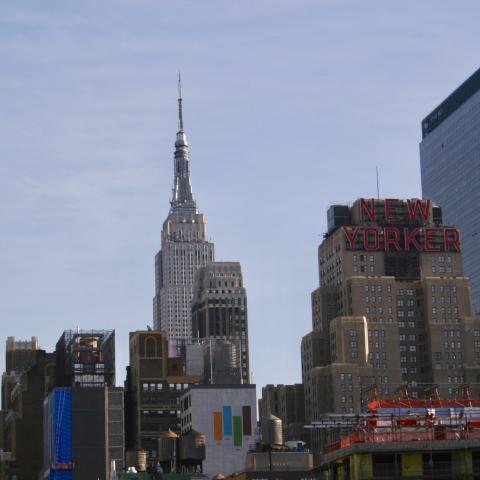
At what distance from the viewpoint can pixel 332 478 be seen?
139125 mm

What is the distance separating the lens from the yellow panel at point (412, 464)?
128250mm

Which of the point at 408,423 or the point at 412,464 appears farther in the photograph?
the point at 408,423

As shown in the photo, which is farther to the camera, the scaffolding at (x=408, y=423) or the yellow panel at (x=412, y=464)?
the scaffolding at (x=408, y=423)

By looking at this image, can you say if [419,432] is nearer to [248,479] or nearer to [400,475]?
[400,475]

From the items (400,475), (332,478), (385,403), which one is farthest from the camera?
(385,403)

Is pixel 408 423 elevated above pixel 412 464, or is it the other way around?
pixel 408 423

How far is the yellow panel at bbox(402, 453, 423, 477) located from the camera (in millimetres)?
128250

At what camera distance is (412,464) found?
128500 millimetres

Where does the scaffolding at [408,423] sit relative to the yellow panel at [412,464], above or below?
above

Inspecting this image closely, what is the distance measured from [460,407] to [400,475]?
3032cm

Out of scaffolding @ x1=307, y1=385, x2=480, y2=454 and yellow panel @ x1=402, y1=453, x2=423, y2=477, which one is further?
scaffolding @ x1=307, y1=385, x2=480, y2=454

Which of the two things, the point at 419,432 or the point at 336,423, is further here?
the point at 336,423

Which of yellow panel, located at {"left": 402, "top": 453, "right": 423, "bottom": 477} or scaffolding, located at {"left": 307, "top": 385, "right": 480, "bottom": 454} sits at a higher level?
scaffolding, located at {"left": 307, "top": 385, "right": 480, "bottom": 454}

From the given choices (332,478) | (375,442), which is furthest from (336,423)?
(375,442)
